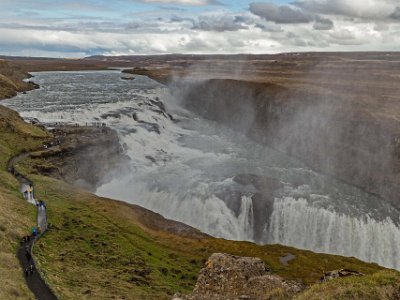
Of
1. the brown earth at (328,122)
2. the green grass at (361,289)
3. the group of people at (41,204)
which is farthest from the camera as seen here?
the brown earth at (328,122)

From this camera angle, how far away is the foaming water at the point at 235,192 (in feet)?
153

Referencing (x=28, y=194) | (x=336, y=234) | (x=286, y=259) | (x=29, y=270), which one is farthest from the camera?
(x=336, y=234)

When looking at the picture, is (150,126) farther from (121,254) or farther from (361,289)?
(361,289)

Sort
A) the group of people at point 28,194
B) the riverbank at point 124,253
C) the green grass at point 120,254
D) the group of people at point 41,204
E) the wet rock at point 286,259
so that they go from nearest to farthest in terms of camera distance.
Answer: the riverbank at point 124,253 < the green grass at point 120,254 < the wet rock at point 286,259 < the group of people at point 41,204 < the group of people at point 28,194

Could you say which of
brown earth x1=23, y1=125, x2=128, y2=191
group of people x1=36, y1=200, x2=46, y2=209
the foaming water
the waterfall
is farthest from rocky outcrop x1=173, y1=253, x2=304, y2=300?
brown earth x1=23, y1=125, x2=128, y2=191

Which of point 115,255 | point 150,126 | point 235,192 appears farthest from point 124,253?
point 150,126

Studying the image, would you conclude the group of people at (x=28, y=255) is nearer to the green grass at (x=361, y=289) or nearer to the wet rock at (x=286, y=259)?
the green grass at (x=361, y=289)

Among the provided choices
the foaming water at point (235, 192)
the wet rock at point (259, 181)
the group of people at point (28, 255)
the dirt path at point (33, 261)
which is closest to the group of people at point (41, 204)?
the dirt path at point (33, 261)

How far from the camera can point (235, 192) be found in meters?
51.1

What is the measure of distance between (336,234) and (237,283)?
28.5 m

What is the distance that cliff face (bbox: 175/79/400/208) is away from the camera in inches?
2392

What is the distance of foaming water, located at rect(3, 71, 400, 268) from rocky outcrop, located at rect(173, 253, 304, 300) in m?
24.5

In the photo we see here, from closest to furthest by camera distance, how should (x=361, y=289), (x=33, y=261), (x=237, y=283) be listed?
(x=361, y=289)
(x=237, y=283)
(x=33, y=261)

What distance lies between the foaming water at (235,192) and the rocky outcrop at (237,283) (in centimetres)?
2448
